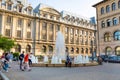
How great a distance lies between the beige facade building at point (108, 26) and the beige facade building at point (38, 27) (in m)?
20.7

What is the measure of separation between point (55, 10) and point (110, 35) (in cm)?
2783

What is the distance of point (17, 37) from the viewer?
4919 centimetres

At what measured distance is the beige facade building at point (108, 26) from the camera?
34656 millimetres

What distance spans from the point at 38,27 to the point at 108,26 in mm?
24245

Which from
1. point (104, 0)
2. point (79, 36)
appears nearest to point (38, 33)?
point (79, 36)

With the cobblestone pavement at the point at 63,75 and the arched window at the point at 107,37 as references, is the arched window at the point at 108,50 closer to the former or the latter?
the arched window at the point at 107,37

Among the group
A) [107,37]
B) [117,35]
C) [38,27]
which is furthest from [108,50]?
[38,27]

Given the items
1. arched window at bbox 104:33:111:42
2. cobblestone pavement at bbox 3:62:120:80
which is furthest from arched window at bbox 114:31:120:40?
cobblestone pavement at bbox 3:62:120:80

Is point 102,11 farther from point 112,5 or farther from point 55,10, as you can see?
point 55,10

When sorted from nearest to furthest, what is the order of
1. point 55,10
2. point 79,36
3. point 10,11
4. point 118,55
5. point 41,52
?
point 118,55, point 10,11, point 41,52, point 55,10, point 79,36

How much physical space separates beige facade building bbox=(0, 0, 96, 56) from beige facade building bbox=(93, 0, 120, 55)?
A: 20.7m

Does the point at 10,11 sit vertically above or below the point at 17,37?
above

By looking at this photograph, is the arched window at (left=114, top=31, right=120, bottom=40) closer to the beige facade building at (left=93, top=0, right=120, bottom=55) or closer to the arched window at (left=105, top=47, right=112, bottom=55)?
the beige facade building at (left=93, top=0, right=120, bottom=55)

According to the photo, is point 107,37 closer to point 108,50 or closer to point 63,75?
point 108,50
